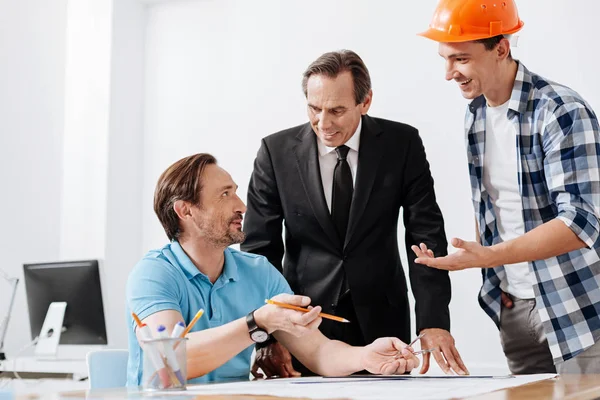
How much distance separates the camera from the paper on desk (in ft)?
4.03

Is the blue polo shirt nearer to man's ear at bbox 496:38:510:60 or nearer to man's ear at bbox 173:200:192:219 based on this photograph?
man's ear at bbox 173:200:192:219

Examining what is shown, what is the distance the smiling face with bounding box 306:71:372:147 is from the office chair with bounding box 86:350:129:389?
95cm

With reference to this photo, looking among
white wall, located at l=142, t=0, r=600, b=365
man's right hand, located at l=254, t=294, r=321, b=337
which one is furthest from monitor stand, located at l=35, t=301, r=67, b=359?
man's right hand, located at l=254, t=294, r=321, b=337

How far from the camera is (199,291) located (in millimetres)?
1951

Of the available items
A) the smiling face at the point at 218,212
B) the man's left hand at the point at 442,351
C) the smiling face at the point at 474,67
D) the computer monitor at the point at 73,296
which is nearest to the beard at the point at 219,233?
the smiling face at the point at 218,212

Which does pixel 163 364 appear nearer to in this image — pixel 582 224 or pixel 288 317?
pixel 288 317

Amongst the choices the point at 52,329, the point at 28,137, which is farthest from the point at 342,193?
the point at 28,137

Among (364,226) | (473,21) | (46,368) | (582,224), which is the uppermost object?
(473,21)

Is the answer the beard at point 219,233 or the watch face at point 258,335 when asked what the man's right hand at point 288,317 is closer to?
the watch face at point 258,335

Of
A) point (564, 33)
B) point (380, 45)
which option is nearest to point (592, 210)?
point (564, 33)

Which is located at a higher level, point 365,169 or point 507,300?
point 365,169

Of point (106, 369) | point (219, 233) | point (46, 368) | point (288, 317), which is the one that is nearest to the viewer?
point (288, 317)

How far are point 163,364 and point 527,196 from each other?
1274 millimetres

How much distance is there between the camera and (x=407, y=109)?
3826mm
